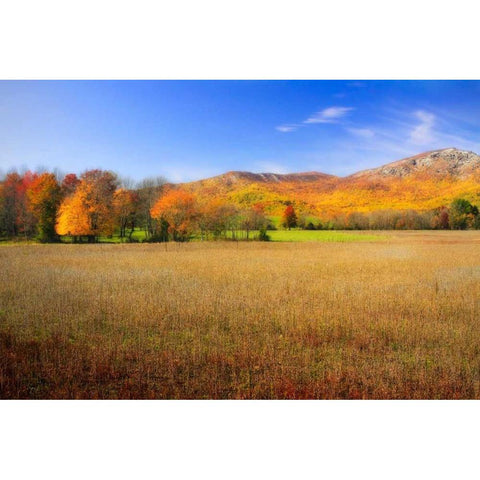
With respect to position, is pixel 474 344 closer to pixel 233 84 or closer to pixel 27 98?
pixel 233 84

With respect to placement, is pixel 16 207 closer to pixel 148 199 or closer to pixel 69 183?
pixel 69 183

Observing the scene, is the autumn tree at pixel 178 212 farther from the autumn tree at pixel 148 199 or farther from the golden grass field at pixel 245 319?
the golden grass field at pixel 245 319

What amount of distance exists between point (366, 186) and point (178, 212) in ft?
7.49

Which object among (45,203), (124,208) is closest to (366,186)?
(124,208)

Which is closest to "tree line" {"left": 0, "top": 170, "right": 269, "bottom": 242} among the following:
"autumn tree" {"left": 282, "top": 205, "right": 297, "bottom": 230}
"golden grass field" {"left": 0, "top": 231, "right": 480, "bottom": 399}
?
"golden grass field" {"left": 0, "top": 231, "right": 480, "bottom": 399}

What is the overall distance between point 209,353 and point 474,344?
2.47 metres

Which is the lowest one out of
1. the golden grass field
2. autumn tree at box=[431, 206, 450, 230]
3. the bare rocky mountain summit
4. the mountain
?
the golden grass field

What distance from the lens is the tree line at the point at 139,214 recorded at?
435cm

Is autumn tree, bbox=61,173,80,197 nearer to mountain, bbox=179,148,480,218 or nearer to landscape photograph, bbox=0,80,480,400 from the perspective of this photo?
landscape photograph, bbox=0,80,480,400

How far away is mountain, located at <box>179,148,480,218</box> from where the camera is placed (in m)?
4.36

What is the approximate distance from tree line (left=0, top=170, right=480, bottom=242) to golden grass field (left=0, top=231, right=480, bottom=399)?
0.18 metres

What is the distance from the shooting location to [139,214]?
4.57 m

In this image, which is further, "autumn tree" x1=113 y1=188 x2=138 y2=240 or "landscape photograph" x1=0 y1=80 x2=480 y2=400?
"autumn tree" x1=113 y1=188 x2=138 y2=240
